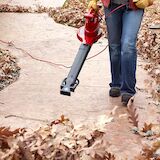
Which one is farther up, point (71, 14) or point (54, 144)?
point (54, 144)

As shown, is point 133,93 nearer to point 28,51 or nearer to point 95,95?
point 95,95

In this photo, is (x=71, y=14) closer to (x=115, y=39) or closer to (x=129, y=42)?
(x=115, y=39)

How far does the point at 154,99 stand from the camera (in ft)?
19.2

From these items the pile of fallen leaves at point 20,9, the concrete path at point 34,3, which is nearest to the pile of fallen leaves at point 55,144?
the pile of fallen leaves at point 20,9

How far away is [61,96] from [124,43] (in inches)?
47.3

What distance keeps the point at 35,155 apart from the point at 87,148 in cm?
29

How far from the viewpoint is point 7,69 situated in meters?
7.10

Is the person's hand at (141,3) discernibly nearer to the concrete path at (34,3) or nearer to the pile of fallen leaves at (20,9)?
the pile of fallen leaves at (20,9)

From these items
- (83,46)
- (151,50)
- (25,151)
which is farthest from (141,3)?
(25,151)

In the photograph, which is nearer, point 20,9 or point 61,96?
point 61,96

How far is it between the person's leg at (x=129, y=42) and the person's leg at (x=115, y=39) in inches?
5.8

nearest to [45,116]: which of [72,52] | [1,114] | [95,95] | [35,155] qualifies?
[1,114]

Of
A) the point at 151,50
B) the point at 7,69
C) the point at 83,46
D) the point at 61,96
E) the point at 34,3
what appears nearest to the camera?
the point at 83,46

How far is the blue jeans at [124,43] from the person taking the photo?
5.39 metres
